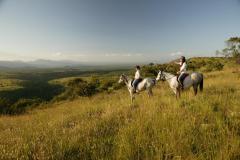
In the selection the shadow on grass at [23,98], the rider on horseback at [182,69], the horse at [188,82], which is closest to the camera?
the rider on horseback at [182,69]

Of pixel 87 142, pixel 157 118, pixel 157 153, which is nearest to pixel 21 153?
pixel 87 142

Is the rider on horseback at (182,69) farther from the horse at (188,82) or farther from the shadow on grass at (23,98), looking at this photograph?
the shadow on grass at (23,98)

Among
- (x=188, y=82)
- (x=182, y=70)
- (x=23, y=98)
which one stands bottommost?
(x=23, y=98)

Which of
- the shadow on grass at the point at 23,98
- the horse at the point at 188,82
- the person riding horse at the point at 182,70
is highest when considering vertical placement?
the person riding horse at the point at 182,70

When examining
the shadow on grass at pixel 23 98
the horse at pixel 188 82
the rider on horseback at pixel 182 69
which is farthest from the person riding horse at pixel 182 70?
the shadow on grass at pixel 23 98

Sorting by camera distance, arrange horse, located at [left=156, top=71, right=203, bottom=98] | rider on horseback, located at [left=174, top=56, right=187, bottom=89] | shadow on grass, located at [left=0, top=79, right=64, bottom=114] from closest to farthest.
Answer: rider on horseback, located at [left=174, top=56, right=187, bottom=89], horse, located at [left=156, top=71, right=203, bottom=98], shadow on grass, located at [left=0, top=79, right=64, bottom=114]

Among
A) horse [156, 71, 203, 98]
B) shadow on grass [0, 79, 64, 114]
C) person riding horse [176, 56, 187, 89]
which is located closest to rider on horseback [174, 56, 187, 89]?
person riding horse [176, 56, 187, 89]

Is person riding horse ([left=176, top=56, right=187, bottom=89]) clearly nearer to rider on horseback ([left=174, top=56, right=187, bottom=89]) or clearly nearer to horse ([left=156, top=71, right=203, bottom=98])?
rider on horseback ([left=174, top=56, right=187, bottom=89])

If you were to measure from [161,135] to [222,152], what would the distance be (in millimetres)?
1113

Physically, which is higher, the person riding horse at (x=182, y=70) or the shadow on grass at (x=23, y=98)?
the person riding horse at (x=182, y=70)

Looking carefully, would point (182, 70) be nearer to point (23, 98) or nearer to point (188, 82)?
point (188, 82)

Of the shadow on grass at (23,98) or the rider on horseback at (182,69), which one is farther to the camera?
the shadow on grass at (23,98)

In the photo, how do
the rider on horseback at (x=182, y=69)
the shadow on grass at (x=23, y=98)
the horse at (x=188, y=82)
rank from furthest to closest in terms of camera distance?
the shadow on grass at (x=23, y=98), the horse at (x=188, y=82), the rider on horseback at (x=182, y=69)

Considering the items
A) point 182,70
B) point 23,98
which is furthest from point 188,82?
point 23,98
